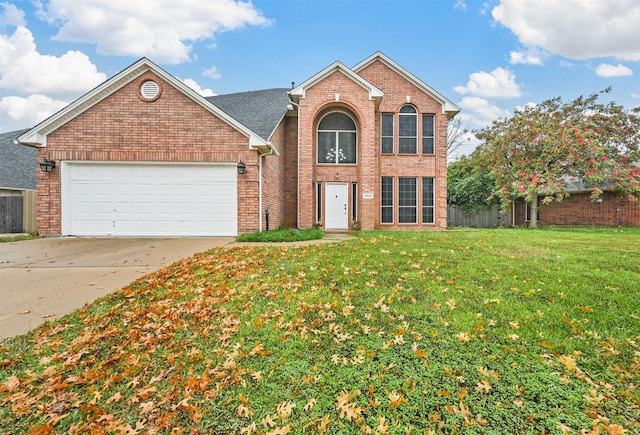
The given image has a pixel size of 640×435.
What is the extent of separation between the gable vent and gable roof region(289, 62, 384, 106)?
521 centimetres

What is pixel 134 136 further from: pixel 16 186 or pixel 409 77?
pixel 409 77

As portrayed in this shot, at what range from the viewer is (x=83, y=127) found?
971 cm

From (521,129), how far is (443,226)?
24.1ft

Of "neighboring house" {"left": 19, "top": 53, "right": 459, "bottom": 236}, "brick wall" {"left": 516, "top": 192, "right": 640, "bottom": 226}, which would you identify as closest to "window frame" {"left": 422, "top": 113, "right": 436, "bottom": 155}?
"neighboring house" {"left": 19, "top": 53, "right": 459, "bottom": 236}

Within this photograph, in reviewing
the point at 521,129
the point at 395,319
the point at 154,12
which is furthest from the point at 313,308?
the point at 521,129

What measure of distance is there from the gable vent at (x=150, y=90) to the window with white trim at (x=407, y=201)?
10.3 m

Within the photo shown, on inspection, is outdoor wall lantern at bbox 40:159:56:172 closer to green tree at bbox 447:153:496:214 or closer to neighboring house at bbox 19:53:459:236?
neighboring house at bbox 19:53:459:236

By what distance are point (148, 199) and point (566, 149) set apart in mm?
18560

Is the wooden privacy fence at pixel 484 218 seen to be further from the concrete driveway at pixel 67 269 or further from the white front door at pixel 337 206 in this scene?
the concrete driveway at pixel 67 269

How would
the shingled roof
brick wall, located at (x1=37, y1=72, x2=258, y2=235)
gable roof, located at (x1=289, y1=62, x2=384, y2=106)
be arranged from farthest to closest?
gable roof, located at (x1=289, y1=62, x2=384, y2=106) < the shingled roof < brick wall, located at (x1=37, y1=72, x2=258, y2=235)

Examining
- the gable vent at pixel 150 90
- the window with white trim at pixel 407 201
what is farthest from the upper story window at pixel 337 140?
the gable vent at pixel 150 90

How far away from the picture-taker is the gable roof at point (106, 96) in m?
9.45

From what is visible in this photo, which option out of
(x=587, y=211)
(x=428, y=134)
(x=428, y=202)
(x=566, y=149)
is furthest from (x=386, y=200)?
(x=587, y=211)

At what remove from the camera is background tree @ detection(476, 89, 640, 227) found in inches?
584
